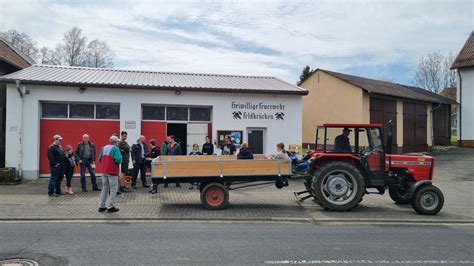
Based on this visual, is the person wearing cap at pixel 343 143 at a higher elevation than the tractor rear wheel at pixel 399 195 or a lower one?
higher

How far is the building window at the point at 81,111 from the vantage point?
1569 cm

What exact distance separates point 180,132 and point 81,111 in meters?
3.85

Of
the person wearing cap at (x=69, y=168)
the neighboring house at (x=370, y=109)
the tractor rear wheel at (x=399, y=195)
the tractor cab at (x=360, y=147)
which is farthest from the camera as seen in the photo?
the neighboring house at (x=370, y=109)

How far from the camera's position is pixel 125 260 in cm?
582

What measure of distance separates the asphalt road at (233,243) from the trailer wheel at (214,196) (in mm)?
1528

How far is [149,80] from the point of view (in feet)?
57.4

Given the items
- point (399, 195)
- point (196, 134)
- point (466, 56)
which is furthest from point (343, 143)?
Answer: point (466, 56)

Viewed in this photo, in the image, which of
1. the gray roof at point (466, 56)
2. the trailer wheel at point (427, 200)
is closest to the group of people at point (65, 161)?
the trailer wheel at point (427, 200)

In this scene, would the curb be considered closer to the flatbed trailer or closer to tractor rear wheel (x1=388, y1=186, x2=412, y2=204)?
the flatbed trailer

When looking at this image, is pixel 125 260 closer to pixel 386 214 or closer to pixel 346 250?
pixel 346 250

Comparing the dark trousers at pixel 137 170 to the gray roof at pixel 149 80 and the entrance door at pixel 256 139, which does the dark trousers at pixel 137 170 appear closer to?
the gray roof at pixel 149 80

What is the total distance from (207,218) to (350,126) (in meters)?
4.19

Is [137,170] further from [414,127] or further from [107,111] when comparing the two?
[414,127]

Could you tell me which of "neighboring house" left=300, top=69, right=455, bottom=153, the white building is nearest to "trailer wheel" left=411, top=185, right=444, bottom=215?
the white building
